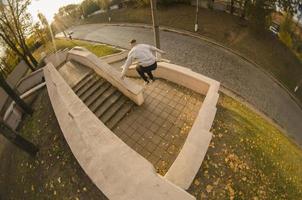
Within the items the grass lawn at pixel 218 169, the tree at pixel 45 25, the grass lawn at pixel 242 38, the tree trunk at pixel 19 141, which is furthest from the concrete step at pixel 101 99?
the tree at pixel 45 25

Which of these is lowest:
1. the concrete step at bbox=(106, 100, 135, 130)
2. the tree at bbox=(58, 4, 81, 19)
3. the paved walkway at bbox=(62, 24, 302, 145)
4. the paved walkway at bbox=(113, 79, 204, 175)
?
the paved walkway at bbox=(62, 24, 302, 145)

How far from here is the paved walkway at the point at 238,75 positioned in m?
13.2

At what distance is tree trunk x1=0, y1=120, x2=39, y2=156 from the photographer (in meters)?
7.07

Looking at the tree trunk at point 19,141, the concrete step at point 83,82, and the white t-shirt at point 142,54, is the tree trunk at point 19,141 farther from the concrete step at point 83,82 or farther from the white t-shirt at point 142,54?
the white t-shirt at point 142,54

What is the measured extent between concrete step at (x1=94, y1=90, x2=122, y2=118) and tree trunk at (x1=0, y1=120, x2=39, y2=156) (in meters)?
2.43

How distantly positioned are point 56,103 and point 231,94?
9.84 metres

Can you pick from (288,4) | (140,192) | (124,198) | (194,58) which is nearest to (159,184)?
(140,192)

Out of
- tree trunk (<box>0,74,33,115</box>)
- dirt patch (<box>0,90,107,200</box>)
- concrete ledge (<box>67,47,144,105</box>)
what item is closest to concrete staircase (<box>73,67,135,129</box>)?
concrete ledge (<box>67,47,144,105</box>)

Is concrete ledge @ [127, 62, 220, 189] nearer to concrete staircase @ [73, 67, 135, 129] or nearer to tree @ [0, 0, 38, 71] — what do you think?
concrete staircase @ [73, 67, 135, 129]

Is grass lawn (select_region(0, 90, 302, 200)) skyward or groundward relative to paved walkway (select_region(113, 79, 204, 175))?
groundward

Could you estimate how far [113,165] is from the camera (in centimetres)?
379

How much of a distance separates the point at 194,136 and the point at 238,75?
10.1m

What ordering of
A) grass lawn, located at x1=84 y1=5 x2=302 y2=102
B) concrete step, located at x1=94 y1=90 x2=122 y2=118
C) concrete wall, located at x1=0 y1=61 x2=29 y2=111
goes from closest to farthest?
concrete step, located at x1=94 y1=90 x2=122 y2=118, grass lawn, located at x1=84 y1=5 x2=302 y2=102, concrete wall, located at x1=0 y1=61 x2=29 y2=111

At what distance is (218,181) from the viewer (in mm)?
5500
